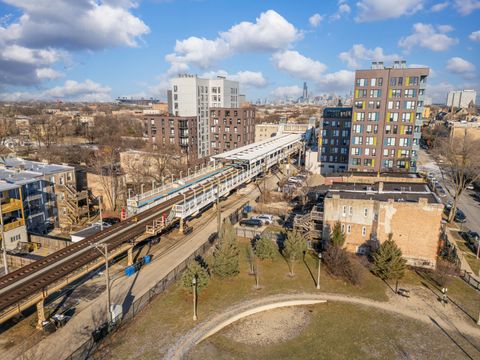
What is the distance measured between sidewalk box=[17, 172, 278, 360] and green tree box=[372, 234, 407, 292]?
19531 millimetres

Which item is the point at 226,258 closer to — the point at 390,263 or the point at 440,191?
the point at 390,263

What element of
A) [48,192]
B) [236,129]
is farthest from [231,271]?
[236,129]

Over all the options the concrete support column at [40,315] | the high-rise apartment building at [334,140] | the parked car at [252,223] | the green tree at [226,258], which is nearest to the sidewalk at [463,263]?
the parked car at [252,223]

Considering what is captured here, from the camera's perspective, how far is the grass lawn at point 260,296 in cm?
2267

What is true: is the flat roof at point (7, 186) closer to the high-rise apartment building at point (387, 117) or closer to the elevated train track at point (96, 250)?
the elevated train track at point (96, 250)

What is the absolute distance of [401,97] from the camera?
205ft

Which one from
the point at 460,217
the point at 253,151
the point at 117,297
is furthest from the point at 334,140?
the point at 117,297

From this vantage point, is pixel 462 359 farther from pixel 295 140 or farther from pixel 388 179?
pixel 295 140

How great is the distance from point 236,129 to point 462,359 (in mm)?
75868

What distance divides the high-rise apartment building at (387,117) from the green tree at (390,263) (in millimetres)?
37882

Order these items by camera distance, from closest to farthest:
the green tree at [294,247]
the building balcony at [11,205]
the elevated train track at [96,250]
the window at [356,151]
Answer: the elevated train track at [96,250] → the green tree at [294,247] → the building balcony at [11,205] → the window at [356,151]

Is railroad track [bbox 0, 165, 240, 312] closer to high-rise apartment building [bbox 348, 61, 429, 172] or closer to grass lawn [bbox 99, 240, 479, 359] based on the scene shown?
grass lawn [bbox 99, 240, 479, 359]

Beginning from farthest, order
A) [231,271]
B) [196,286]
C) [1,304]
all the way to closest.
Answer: [231,271], [196,286], [1,304]

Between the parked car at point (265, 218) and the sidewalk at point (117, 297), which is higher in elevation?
the parked car at point (265, 218)
